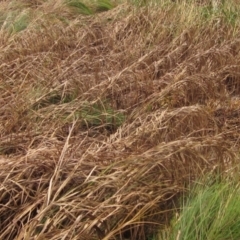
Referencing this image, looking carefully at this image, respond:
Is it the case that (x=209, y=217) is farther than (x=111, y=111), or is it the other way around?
(x=111, y=111)

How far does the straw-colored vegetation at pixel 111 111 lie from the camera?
2666mm

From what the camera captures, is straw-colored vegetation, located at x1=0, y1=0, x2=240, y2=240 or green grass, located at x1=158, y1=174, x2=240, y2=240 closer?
green grass, located at x1=158, y1=174, x2=240, y2=240

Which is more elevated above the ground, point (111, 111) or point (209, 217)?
point (209, 217)

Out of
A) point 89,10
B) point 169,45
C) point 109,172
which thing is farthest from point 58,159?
point 89,10

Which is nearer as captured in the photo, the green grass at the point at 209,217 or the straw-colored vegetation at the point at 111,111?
the green grass at the point at 209,217

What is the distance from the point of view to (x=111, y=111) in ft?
13.1

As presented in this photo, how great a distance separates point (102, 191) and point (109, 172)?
17 cm

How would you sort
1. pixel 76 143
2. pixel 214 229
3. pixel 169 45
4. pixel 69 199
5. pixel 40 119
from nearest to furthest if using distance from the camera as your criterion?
1. pixel 214 229
2. pixel 69 199
3. pixel 76 143
4. pixel 40 119
5. pixel 169 45

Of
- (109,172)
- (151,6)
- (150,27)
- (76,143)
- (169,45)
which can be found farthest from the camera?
(151,6)

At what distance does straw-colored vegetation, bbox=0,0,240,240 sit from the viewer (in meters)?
2.67

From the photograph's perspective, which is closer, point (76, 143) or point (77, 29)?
point (76, 143)

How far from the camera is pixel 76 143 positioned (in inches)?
126

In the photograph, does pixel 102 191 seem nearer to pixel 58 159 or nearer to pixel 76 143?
pixel 58 159

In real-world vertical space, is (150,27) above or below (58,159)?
below
